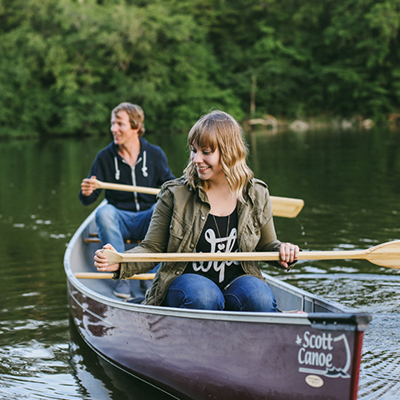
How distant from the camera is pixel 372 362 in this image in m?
3.60

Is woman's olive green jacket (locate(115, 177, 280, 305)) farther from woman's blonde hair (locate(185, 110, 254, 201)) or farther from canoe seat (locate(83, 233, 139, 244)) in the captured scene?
canoe seat (locate(83, 233, 139, 244))

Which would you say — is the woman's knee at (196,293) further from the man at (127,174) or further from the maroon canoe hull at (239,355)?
the man at (127,174)

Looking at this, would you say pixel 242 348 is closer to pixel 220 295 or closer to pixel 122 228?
pixel 220 295

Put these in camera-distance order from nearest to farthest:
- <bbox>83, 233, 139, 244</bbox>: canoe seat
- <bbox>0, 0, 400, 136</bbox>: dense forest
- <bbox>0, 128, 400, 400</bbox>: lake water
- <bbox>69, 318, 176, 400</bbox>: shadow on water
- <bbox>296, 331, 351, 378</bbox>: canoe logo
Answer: <bbox>296, 331, 351, 378</bbox>: canoe logo
<bbox>69, 318, 176, 400</bbox>: shadow on water
<bbox>0, 128, 400, 400</bbox>: lake water
<bbox>83, 233, 139, 244</bbox>: canoe seat
<bbox>0, 0, 400, 136</bbox>: dense forest

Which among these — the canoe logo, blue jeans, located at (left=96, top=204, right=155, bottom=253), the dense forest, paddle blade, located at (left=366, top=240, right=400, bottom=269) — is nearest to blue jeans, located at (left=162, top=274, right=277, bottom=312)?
the canoe logo

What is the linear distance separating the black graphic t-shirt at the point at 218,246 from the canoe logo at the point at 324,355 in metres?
0.65

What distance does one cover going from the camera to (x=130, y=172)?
5094mm

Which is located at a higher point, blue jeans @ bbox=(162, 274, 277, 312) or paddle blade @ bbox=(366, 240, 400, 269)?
paddle blade @ bbox=(366, 240, 400, 269)

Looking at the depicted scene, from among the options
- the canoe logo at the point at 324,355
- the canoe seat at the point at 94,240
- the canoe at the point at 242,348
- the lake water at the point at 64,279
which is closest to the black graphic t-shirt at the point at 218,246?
the canoe at the point at 242,348

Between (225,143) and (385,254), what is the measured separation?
1.04 metres

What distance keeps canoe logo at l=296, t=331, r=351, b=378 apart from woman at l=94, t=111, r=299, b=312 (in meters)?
0.41

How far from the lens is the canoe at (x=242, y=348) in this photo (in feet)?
8.08

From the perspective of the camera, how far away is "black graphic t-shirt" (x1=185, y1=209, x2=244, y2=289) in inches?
119

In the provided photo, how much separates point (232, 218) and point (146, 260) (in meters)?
0.47
